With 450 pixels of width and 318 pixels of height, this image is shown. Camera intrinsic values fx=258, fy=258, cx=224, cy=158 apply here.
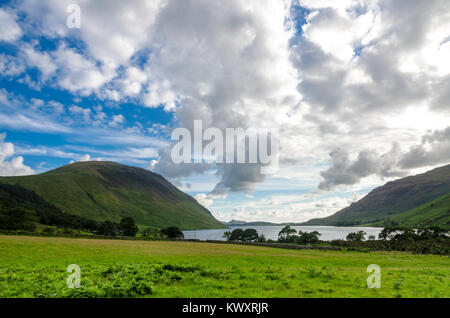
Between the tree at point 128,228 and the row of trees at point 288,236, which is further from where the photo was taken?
the tree at point 128,228

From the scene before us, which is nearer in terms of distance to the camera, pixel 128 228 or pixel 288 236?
pixel 288 236

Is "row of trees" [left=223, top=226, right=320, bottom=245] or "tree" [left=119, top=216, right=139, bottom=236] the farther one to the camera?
"tree" [left=119, top=216, right=139, bottom=236]

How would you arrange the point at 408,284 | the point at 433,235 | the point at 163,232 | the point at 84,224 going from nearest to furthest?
1. the point at 408,284
2. the point at 433,235
3. the point at 163,232
4. the point at 84,224

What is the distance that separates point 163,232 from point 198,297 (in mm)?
148647
